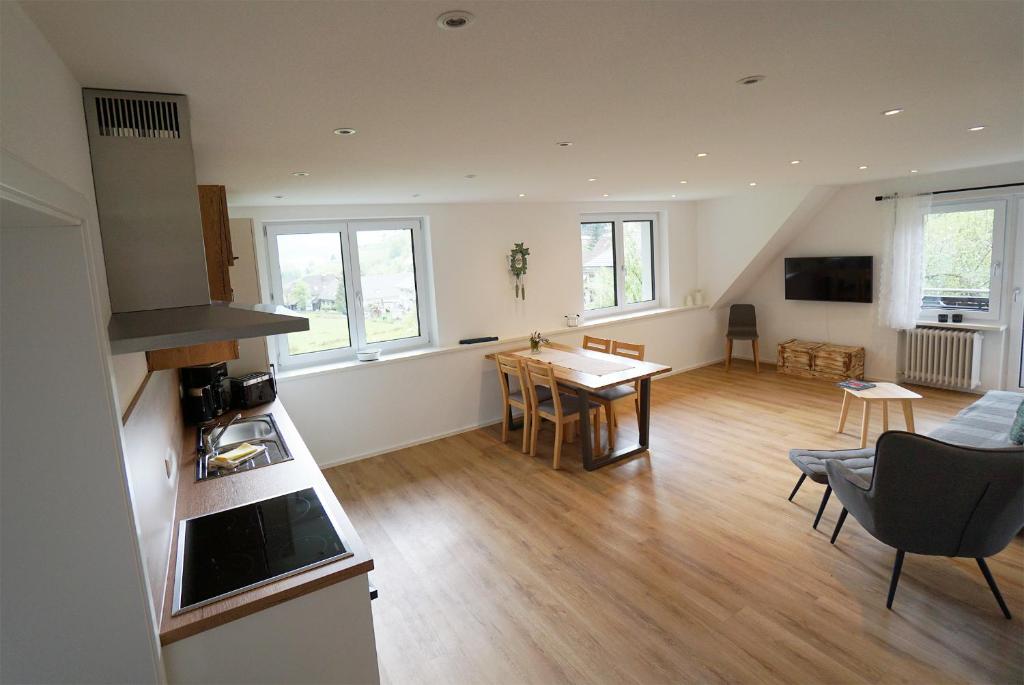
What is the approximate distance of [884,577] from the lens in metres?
2.71

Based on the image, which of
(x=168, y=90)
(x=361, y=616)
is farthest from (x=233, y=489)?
(x=168, y=90)

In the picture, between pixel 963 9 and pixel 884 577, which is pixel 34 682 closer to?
pixel 963 9

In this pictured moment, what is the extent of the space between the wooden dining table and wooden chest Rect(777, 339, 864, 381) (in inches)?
106

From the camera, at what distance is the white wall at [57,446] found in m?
1.05

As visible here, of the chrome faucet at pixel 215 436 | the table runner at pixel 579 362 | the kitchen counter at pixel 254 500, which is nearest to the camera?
the kitchen counter at pixel 254 500

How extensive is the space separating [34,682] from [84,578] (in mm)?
230

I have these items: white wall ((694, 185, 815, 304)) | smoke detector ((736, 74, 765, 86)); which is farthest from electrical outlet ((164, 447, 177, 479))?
white wall ((694, 185, 815, 304))

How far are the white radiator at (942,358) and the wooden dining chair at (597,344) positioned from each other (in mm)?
3300

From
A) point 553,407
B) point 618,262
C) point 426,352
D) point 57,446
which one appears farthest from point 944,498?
point 618,262

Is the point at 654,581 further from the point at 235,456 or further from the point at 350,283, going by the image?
the point at 350,283

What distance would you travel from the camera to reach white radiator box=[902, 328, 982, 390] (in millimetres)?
5242

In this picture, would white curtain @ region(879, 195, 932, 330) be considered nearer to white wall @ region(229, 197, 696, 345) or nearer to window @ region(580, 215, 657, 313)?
window @ region(580, 215, 657, 313)

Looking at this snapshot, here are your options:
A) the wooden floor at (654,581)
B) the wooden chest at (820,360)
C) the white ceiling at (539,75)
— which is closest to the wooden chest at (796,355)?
the wooden chest at (820,360)

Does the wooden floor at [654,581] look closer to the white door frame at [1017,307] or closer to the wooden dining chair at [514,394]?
the wooden dining chair at [514,394]
